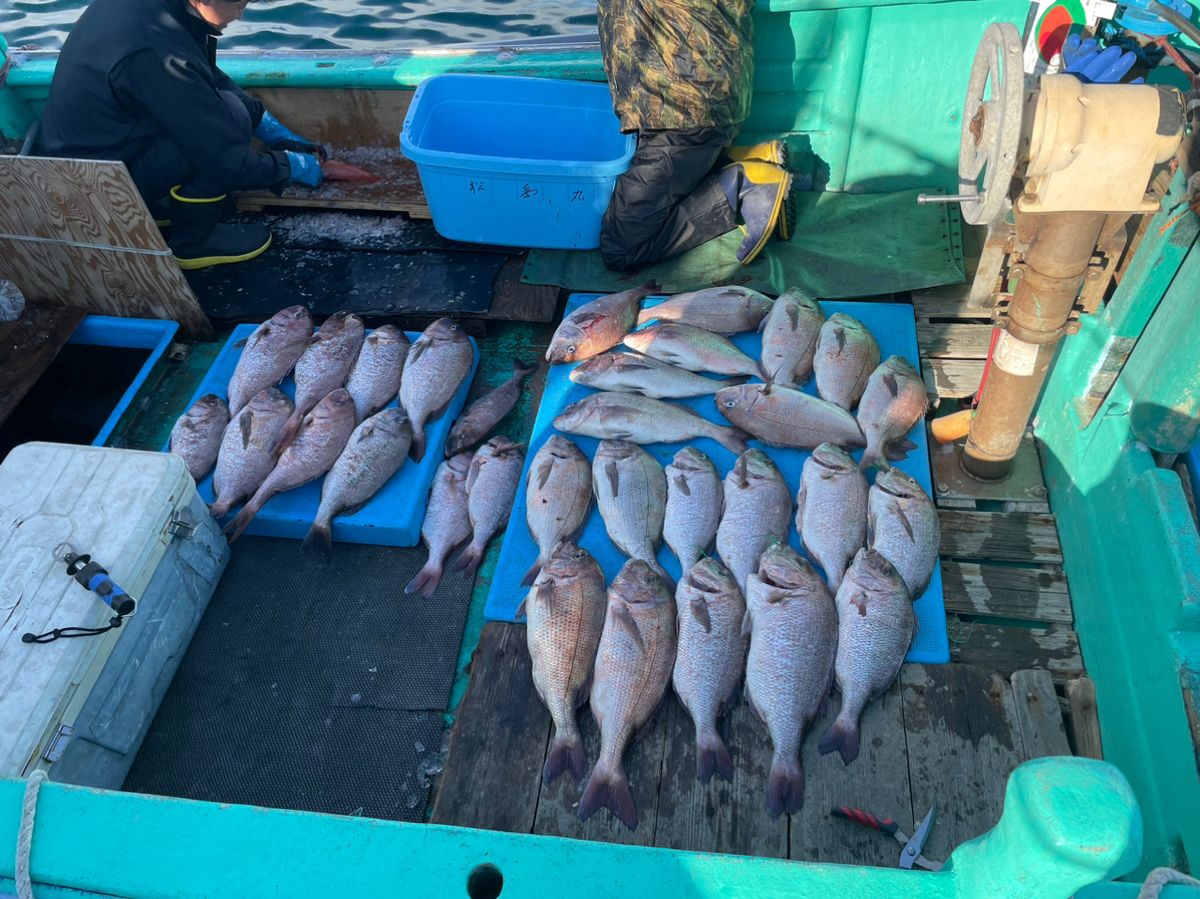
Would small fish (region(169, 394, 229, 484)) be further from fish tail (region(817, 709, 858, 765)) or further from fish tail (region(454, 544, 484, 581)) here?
fish tail (region(817, 709, 858, 765))

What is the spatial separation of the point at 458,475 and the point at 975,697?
85.0 inches

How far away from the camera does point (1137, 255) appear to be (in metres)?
2.73

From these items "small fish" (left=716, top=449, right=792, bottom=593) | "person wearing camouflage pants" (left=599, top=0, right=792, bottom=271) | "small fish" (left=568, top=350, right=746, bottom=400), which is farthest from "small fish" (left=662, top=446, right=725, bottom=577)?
"person wearing camouflage pants" (left=599, top=0, right=792, bottom=271)

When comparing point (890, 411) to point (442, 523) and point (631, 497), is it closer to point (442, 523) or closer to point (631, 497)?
point (631, 497)

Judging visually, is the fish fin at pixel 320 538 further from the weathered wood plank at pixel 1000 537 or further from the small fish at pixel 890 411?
the weathered wood plank at pixel 1000 537

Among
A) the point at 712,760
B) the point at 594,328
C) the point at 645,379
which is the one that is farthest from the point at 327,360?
the point at 712,760

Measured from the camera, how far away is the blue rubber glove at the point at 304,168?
4.85 m

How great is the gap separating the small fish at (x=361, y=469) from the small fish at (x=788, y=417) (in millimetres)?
1449

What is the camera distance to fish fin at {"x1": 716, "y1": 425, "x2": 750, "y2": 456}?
3314 millimetres

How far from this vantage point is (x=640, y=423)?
3389 mm

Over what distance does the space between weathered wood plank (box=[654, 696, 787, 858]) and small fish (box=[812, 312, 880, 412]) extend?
1510 millimetres

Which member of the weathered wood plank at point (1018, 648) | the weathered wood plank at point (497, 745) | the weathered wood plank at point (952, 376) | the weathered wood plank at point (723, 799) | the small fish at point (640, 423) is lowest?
the weathered wood plank at point (1018, 648)

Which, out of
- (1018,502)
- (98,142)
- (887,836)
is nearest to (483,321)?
(98,142)

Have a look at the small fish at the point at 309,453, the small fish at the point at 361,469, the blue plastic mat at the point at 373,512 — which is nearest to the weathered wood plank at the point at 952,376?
the blue plastic mat at the point at 373,512
